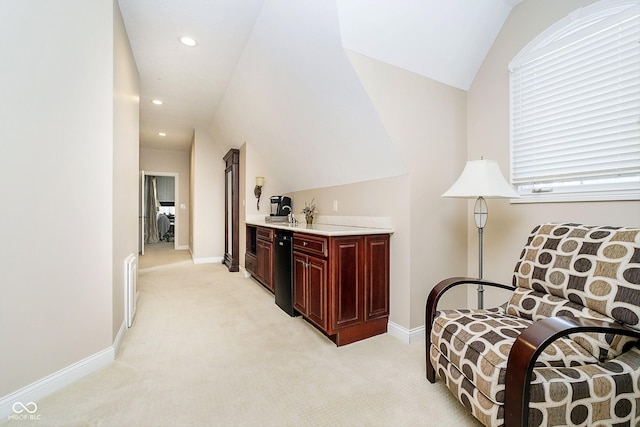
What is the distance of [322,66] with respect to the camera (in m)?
2.19

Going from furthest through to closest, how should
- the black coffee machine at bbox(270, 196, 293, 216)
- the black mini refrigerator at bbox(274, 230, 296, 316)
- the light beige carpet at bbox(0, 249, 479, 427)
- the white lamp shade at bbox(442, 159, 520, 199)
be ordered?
the black coffee machine at bbox(270, 196, 293, 216) → the black mini refrigerator at bbox(274, 230, 296, 316) → the white lamp shade at bbox(442, 159, 520, 199) → the light beige carpet at bbox(0, 249, 479, 427)

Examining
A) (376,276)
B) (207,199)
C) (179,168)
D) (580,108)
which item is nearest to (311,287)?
(376,276)

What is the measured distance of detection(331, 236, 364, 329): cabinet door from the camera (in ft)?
7.09

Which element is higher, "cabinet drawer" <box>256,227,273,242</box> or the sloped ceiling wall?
the sloped ceiling wall

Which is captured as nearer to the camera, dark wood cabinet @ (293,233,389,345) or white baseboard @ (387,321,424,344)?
dark wood cabinet @ (293,233,389,345)

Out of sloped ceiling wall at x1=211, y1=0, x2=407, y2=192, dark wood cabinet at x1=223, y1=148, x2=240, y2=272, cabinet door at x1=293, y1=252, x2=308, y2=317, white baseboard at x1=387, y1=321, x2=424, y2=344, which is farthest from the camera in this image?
dark wood cabinet at x1=223, y1=148, x2=240, y2=272

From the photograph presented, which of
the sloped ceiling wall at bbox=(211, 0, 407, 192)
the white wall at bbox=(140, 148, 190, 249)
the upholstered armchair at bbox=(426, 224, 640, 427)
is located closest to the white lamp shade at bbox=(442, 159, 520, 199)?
the upholstered armchair at bbox=(426, 224, 640, 427)

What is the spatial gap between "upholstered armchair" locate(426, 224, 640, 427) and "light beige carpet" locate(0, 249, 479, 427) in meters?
0.28

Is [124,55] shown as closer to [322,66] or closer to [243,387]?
[322,66]

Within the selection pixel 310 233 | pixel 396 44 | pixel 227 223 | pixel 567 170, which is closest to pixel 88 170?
pixel 310 233

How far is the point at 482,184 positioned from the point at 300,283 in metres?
1.70

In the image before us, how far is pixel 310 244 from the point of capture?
241 cm

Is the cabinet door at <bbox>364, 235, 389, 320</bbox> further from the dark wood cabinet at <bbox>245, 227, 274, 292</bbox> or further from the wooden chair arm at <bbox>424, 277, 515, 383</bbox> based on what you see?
the dark wood cabinet at <bbox>245, 227, 274, 292</bbox>

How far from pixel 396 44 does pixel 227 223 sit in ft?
14.8
